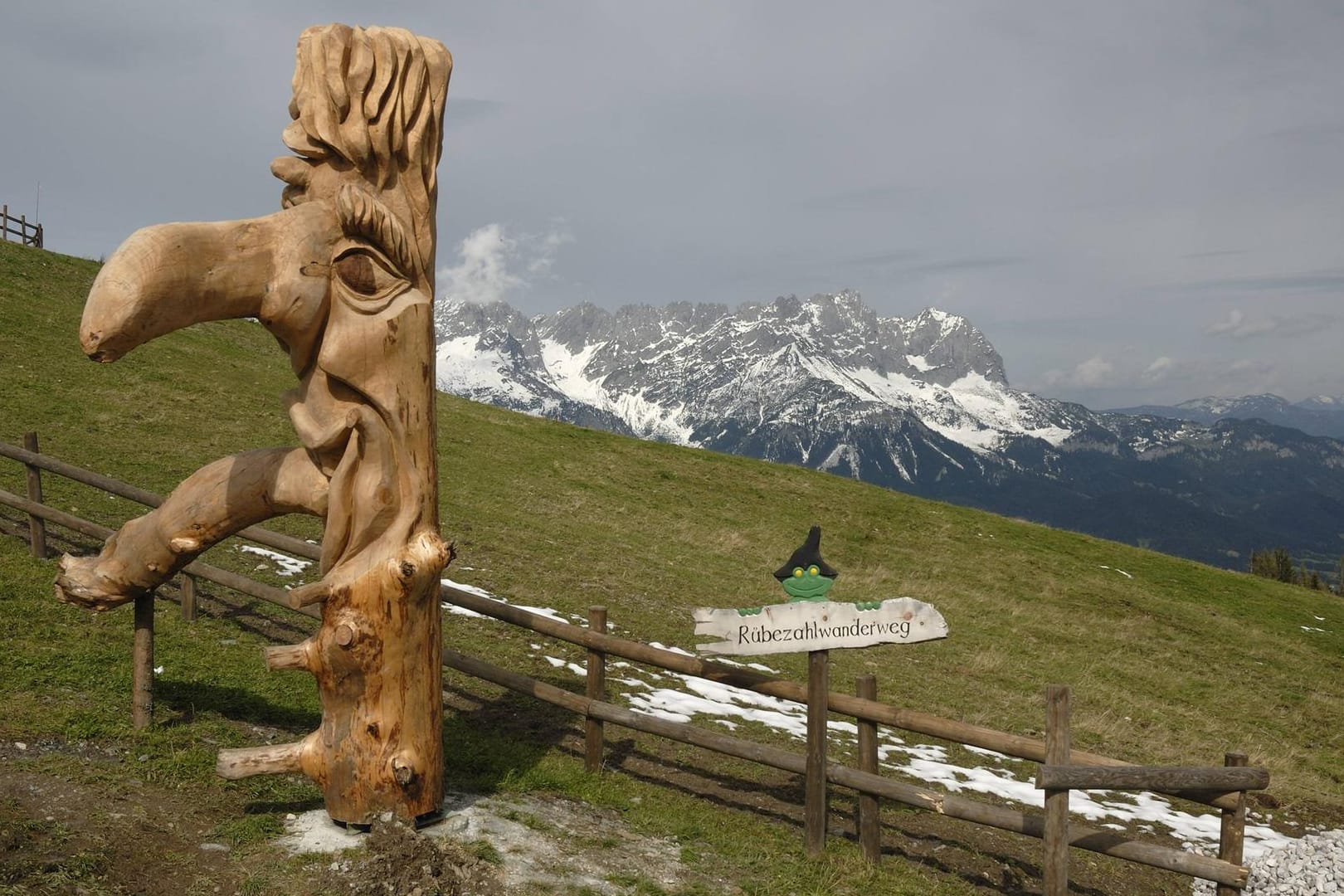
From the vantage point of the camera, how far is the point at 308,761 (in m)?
5.26

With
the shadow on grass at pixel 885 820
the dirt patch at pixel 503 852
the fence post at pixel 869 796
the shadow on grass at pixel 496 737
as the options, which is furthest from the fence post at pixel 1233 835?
the shadow on grass at pixel 496 737

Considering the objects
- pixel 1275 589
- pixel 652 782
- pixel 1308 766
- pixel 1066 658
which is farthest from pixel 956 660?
pixel 1275 589

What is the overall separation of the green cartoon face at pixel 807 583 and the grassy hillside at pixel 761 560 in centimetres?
316

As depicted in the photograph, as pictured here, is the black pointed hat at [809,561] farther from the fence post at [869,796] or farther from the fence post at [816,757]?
the fence post at [869,796]

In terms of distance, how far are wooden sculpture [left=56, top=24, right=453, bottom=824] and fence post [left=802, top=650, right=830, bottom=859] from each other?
2.62 meters

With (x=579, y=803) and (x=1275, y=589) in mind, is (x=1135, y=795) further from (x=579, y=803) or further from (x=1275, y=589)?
(x=1275, y=589)

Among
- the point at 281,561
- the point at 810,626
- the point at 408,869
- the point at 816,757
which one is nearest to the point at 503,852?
the point at 408,869

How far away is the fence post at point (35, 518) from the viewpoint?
10.3m

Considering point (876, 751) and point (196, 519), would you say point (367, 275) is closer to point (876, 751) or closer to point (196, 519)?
point (196, 519)

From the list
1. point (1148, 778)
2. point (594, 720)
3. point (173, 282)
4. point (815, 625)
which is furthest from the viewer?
point (594, 720)

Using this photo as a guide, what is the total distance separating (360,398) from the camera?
5.13 m

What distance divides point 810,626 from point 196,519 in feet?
13.0

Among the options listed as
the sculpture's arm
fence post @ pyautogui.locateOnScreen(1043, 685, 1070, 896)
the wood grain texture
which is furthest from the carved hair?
the wood grain texture

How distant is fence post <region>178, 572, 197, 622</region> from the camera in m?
9.36
